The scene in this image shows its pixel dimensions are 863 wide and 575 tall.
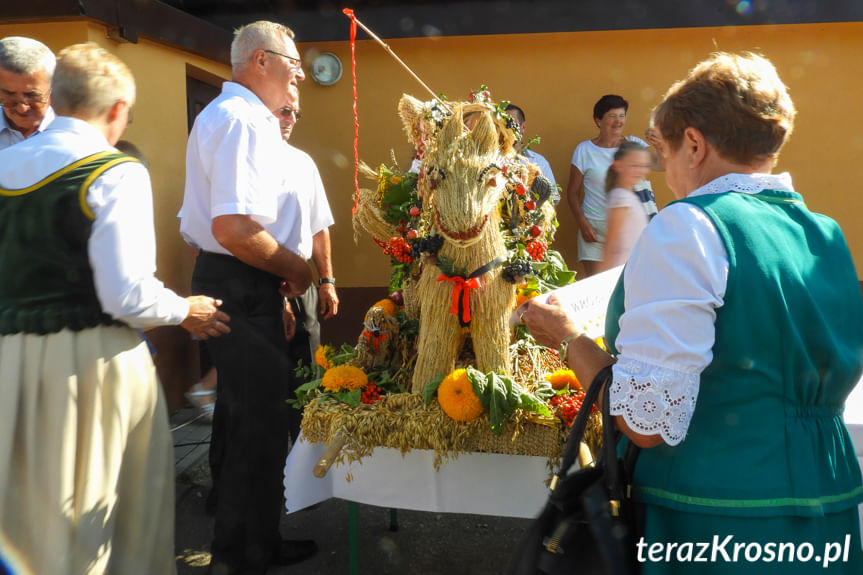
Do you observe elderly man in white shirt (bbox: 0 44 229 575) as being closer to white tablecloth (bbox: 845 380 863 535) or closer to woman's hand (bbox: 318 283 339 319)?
woman's hand (bbox: 318 283 339 319)

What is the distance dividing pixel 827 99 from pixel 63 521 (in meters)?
6.52

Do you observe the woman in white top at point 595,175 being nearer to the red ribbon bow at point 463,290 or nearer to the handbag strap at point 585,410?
the red ribbon bow at point 463,290

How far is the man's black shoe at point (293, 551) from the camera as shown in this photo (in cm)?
327

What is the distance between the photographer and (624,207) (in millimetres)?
3012

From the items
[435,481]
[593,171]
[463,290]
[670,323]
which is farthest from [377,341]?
[593,171]

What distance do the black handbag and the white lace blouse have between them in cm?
12

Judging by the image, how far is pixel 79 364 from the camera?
6.51ft

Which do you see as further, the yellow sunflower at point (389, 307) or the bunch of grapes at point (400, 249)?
the yellow sunflower at point (389, 307)

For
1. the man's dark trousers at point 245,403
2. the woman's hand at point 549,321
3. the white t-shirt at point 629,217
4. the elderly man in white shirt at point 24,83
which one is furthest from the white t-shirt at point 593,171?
the woman's hand at point 549,321

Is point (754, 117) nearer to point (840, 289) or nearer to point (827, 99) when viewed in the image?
point (840, 289)

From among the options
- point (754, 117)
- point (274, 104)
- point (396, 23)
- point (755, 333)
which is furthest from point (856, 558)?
point (396, 23)

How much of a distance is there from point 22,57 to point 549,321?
2642 millimetres

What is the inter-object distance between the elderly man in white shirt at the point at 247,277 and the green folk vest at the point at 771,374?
5.52ft

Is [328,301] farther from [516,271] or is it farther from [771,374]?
[771,374]
